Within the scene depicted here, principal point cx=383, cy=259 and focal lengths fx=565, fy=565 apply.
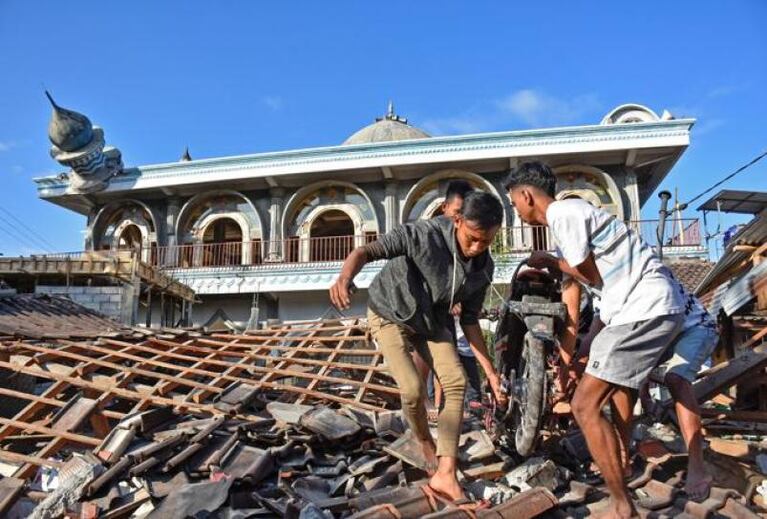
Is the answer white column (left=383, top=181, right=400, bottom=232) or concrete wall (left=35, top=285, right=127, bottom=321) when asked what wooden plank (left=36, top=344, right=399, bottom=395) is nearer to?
concrete wall (left=35, top=285, right=127, bottom=321)

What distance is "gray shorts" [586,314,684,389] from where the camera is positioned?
7.82 feet

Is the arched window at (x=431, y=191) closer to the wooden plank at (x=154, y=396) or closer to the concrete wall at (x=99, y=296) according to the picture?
the concrete wall at (x=99, y=296)

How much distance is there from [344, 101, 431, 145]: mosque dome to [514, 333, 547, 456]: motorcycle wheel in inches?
676

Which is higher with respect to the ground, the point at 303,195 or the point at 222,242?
the point at 303,195

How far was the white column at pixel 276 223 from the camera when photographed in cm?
1680

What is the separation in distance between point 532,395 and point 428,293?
0.72 m

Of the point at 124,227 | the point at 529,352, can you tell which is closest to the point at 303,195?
the point at 124,227

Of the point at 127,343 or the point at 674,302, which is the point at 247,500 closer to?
the point at 674,302

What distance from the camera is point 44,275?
12711 millimetres

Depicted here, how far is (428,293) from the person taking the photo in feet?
9.75

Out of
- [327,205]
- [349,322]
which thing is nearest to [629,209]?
[327,205]

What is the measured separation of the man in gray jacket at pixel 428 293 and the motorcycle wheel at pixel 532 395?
0.31m

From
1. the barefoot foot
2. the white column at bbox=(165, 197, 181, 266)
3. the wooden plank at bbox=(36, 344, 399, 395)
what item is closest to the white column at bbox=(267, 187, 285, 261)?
the white column at bbox=(165, 197, 181, 266)

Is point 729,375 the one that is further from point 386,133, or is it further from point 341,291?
point 386,133
